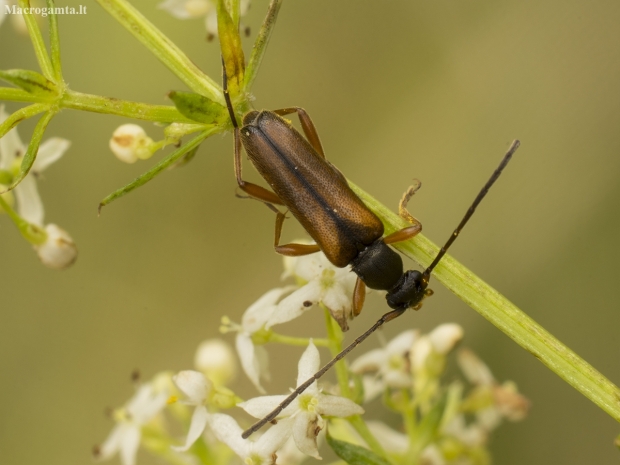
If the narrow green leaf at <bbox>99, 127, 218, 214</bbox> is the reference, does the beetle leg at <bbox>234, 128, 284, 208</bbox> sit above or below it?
below

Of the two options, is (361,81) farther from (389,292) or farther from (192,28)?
(389,292)

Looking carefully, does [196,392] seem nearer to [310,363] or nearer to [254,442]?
[254,442]

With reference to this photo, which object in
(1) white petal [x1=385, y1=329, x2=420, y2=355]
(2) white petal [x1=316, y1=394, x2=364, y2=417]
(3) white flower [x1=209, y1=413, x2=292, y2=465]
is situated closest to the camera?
(2) white petal [x1=316, y1=394, x2=364, y2=417]

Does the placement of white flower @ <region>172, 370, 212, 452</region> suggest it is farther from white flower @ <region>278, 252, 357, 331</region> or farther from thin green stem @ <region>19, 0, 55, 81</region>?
thin green stem @ <region>19, 0, 55, 81</region>

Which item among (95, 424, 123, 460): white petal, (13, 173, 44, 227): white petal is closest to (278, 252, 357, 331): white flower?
(13, 173, 44, 227): white petal

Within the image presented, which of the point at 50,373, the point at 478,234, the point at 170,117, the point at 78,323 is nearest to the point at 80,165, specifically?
the point at 78,323

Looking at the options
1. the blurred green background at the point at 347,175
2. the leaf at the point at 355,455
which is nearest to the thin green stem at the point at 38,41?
the leaf at the point at 355,455

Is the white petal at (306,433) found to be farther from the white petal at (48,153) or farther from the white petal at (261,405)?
the white petal at (48,153)
